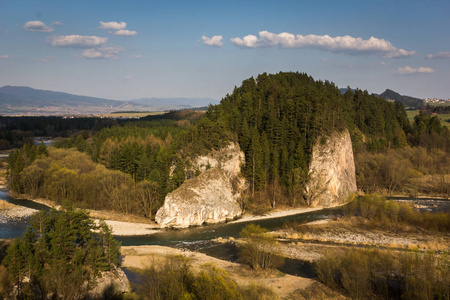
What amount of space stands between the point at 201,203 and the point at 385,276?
34969 mm

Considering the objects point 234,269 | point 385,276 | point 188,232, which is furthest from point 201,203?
point 385,276

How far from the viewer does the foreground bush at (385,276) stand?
28.3 m

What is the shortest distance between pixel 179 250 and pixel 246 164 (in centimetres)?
3365

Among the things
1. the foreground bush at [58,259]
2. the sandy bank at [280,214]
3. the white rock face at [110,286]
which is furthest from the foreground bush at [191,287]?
the sandy bank at [280,214]

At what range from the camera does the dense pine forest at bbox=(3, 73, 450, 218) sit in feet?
228

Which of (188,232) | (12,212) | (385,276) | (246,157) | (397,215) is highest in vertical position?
(246,157)

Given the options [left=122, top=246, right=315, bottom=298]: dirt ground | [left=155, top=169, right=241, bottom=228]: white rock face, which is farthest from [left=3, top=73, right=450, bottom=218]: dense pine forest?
[left=122, top=246, right=315, bottom=298]: dirt ground

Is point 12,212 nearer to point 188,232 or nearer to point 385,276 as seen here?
point 188,232

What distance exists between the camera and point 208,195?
6384cm

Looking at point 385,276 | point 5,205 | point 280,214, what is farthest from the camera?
point 280,214

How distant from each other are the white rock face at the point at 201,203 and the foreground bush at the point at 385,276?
29121 millimetres

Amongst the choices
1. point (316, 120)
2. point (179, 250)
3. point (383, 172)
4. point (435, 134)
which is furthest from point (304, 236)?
point (435, 134)

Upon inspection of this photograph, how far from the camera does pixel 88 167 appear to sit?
8281cm

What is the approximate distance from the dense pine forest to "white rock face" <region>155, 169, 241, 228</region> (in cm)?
406
